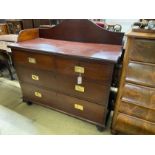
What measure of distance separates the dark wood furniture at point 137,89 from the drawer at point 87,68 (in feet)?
0.42

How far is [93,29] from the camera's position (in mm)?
1472

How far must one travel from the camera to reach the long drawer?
4.10 ft

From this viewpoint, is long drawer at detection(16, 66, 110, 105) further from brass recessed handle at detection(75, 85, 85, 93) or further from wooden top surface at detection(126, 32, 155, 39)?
wooden top surface at detection(126, 32, 155, 39)

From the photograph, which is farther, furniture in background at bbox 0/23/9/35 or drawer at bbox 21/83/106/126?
furniture in background at bbox 0/23/9/35

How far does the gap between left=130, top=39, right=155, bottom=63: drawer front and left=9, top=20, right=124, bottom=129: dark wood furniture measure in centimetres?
14

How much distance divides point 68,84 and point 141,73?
0.67 m

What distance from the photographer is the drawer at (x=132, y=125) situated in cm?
119

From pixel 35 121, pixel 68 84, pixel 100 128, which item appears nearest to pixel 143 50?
pixel 68 84

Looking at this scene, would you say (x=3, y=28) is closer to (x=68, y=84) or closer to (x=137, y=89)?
(x=68, y=84)

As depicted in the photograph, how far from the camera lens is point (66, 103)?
1527mm

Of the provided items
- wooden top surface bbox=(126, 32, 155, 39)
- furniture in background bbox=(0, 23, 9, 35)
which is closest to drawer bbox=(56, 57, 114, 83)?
wooden top surface bbox=(126, 32, 155, 39)

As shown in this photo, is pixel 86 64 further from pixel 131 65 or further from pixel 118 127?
pixel 118 127
